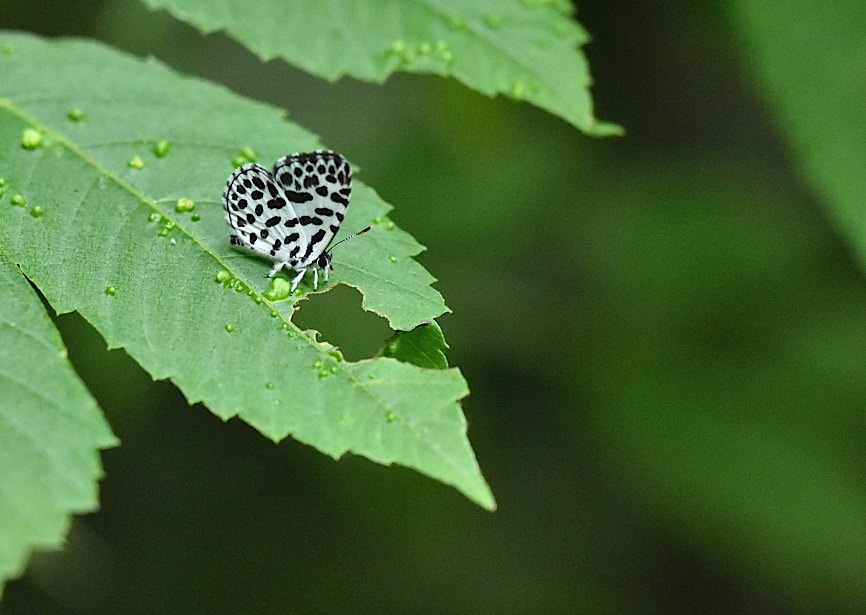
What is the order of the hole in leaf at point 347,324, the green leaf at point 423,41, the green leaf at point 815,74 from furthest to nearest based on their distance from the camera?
the hole in leaf at point 347,324 → the green leaf at point 815,74 → the green leaf at point 423,41

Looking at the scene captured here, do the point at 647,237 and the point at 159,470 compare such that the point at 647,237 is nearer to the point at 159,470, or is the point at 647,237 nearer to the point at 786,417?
the point at 786,417

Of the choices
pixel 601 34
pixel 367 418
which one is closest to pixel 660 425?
pixel 601 34

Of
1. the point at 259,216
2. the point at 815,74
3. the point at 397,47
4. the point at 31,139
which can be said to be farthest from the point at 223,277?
the point at 815,74

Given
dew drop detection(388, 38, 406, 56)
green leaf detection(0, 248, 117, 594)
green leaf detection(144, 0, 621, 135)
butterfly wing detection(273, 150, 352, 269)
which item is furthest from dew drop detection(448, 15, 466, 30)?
green leaf detection(0, 248, 117, 594)

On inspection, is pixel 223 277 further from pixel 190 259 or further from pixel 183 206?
pixel 183 206

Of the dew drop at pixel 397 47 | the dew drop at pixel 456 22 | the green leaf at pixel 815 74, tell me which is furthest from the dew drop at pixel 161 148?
the green leaf at pixel 815 74

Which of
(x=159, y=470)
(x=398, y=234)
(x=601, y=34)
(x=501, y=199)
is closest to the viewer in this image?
(x=398, y=234)

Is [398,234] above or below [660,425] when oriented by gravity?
above

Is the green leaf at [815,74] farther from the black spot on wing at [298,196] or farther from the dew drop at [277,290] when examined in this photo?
the dew drop at [277,290]
